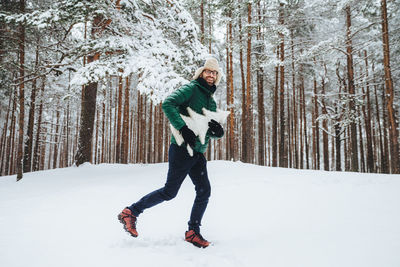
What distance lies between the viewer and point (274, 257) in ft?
7.03

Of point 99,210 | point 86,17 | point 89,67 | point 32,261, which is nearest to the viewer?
point 32,261

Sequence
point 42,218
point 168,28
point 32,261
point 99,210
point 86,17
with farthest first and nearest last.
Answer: point 168,28 → point 86,17 → point 99,210 → point 42,218 → point 32,261

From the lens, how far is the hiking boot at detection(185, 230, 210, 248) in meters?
2.43

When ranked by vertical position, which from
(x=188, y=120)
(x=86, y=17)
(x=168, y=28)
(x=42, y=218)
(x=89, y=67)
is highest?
(x=168, y=28)

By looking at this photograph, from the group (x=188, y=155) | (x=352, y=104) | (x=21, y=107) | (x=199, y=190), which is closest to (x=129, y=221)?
(x=199, y=190)

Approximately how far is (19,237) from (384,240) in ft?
13.1

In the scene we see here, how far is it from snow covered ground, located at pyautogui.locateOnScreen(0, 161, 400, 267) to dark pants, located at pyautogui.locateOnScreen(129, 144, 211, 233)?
14.8 inches

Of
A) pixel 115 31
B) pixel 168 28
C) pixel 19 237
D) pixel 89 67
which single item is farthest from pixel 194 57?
pixel 19 237

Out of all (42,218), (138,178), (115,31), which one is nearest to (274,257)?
(42,218)

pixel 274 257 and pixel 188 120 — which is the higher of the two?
pixel 188 120

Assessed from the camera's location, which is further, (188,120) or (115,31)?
(115,31)

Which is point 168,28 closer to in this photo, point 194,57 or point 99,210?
point 194,57

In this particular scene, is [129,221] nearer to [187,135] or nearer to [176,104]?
[187,135]

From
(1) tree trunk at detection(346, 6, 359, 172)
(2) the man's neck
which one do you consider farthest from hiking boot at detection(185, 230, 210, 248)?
(1) tree trunk at detection(346, 6, 359, 172)
